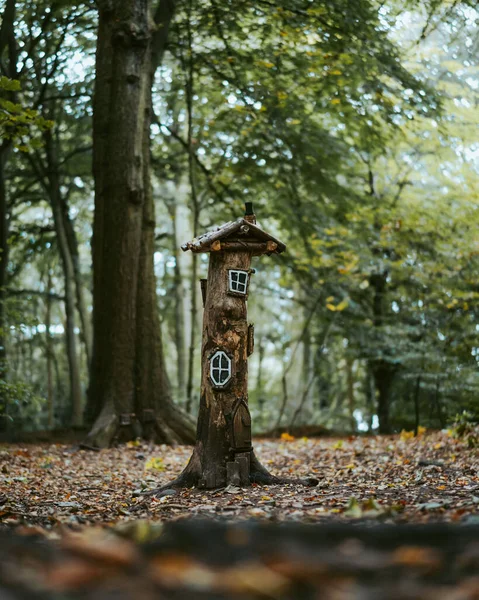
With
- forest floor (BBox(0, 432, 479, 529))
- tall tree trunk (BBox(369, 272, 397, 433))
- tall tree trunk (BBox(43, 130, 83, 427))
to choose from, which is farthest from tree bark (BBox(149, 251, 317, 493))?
tall tree trunk (BBox(369, 272, 397, 433))

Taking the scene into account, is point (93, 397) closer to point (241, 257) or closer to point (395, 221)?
point (241, 257)

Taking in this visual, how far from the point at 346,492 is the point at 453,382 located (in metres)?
6.86

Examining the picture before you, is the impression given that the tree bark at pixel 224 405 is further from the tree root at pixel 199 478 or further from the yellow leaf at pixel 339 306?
the yellow leaf at pixel 339 306

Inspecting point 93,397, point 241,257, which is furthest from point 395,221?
point 241,257

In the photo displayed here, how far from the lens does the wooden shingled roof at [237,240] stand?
6.30 meters

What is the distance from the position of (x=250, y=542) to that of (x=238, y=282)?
161 inches

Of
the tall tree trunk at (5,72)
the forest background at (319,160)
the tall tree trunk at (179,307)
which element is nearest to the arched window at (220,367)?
A: the forest background at (319,160)

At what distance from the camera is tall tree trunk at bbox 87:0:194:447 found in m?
10.9

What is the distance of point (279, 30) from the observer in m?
11.9

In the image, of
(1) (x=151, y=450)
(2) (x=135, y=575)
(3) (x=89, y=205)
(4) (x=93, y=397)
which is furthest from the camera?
(3) (x=89, y=205)

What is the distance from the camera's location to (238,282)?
6.45 meters

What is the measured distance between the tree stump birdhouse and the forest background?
13.8 feet

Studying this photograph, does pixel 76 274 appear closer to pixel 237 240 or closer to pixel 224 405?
pixel 237 240

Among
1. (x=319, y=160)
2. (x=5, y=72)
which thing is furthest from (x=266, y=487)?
(x=5, y=72)
